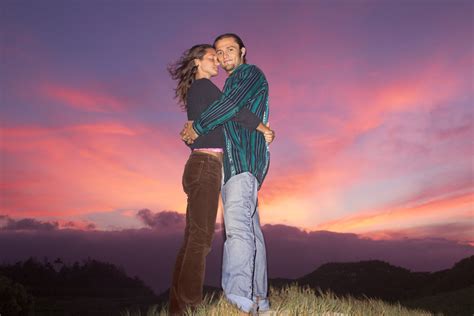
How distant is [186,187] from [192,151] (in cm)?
38

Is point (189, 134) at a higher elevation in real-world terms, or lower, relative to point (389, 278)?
higher

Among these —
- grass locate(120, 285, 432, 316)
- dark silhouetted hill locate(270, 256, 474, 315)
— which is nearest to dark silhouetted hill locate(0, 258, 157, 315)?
dark silhouetted hill locate(270, 256, 474, 315)

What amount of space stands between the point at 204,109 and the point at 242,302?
1.95 meters

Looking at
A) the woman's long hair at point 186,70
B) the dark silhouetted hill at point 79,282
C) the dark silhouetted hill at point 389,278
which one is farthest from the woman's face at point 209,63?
the dark silhouetted hill at point 79,282

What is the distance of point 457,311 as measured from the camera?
40.2ft

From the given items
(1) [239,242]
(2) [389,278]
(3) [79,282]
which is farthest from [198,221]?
(3) [79,282]

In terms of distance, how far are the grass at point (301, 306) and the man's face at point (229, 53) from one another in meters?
2.37

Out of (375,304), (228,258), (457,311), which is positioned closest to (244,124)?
(228,258)

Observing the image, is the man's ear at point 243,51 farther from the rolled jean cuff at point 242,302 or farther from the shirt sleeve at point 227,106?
the rolled jean cuff at point 242,302

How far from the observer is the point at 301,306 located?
4.93m

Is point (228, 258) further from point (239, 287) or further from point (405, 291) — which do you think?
point (405, 291)

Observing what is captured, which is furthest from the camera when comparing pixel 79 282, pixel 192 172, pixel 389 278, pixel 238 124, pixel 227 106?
pixel 79 282

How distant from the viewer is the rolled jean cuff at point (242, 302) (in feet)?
14.6

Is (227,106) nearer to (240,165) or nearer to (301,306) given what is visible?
(240,165)
